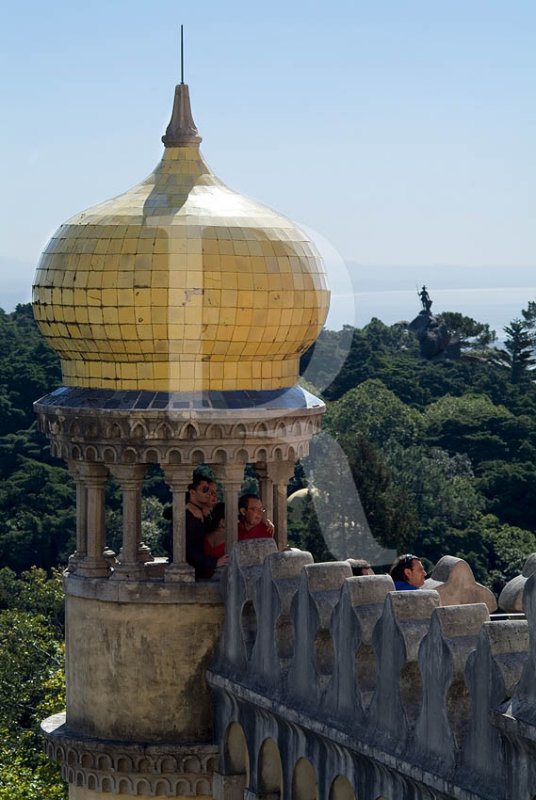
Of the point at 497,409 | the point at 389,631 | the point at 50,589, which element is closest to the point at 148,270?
the point at 389,631

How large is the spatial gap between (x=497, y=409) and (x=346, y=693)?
122 m

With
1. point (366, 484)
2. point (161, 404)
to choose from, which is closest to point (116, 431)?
point (161, 404)

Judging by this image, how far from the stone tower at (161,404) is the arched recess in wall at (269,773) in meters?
1.43

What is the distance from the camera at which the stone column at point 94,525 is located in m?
31.4

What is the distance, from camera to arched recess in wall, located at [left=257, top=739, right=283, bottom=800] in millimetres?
29500

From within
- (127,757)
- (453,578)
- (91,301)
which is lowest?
(127,757)

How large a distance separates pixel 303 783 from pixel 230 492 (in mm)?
3915

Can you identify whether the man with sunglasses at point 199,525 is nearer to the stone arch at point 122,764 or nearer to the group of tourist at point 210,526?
the group of tourist at point 210,526

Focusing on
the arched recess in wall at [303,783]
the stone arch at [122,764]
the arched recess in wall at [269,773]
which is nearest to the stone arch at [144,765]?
the stone arch at [122,764]

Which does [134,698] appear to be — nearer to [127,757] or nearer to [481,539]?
[127,757]

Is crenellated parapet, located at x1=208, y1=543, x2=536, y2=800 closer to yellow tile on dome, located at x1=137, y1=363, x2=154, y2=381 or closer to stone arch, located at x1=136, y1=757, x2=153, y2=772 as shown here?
stone arch, located at x1=136, y1=757, x2=153, y2=772

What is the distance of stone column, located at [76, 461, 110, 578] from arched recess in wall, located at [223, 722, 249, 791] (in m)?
2.26

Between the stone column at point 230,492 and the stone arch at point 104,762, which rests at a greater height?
the stone column at point 230,492

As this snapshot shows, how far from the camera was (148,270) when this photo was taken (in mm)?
30047
